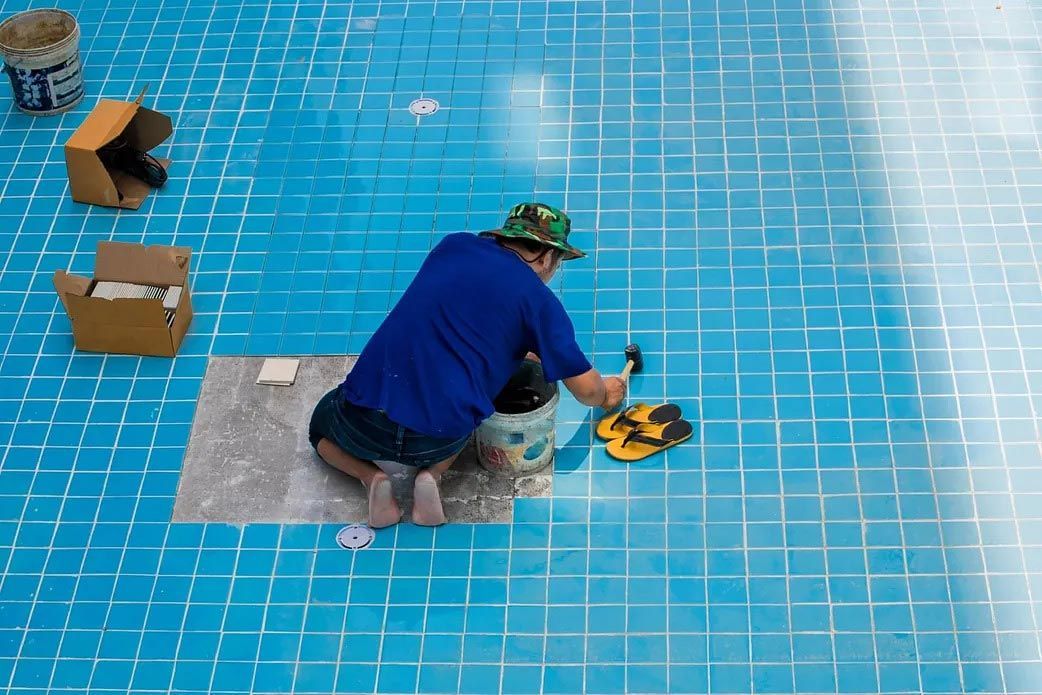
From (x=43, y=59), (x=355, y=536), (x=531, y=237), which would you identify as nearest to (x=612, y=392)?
(x=531, y=237)

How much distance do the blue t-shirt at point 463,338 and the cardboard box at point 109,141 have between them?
2025 mm

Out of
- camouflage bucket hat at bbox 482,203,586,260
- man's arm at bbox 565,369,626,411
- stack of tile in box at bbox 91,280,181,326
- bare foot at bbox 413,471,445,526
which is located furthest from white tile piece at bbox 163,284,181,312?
man's arm at bbox 565,369,626,411

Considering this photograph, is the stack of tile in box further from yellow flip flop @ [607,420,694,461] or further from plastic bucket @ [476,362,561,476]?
yellow flip flop @ [607,420,694,461]

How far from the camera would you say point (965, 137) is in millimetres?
6520

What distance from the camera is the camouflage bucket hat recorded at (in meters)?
4.86

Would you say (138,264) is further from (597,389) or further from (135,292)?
(597,389)

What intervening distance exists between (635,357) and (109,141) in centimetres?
251

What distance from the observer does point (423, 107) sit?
6801 millimetres

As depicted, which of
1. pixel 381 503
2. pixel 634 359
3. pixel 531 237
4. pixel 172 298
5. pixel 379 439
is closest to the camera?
pixel 531 237

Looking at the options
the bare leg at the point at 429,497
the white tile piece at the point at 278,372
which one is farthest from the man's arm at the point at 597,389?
the white tile piece at the point at 278,372

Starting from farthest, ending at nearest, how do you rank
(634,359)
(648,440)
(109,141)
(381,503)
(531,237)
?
(109,141)
(634,359)
(648,440)
(381,503)
(531,237)

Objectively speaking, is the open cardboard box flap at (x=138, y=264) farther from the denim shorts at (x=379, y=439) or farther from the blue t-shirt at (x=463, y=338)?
the blue t-shirt at (x=463, y=338)

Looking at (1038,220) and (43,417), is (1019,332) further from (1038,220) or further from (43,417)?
(43,417)

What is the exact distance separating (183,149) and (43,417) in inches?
63.5
